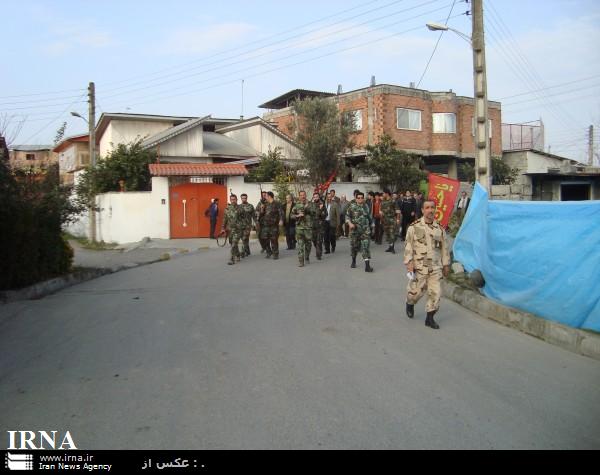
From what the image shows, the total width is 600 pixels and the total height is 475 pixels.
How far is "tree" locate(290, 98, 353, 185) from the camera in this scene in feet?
87.8

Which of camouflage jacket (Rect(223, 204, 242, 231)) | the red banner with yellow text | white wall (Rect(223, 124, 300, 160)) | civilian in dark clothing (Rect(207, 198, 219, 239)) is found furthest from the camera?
white wall (Rect(223, 124, 300, 160))

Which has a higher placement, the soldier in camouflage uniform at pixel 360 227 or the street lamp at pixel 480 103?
the street lamp at pixel 480 103

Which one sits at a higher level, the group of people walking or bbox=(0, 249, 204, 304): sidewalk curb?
the group of people walking

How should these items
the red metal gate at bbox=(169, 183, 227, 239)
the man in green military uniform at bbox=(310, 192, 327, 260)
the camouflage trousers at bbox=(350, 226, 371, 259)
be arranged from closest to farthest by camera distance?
the camouflage trousers at bbox=(350, 226, 371, 259), the man in green military uniform at bbox=(310, 192, 327, 260), the red metal gate at bbox=(169, 183, 227, 239)

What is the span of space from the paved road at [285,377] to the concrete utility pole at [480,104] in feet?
17.8

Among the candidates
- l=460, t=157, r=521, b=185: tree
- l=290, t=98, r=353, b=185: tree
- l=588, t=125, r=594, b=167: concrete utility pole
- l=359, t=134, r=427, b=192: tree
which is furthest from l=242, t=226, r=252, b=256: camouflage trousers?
l=588, t=125, r=594, b=167: concrete utility pole

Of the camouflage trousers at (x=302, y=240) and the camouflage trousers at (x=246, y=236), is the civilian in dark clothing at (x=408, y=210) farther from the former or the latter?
the camouflage trousers at (x=246, y=236)

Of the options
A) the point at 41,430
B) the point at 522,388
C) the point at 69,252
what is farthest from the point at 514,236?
the point at 69,252

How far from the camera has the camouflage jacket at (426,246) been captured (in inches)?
336

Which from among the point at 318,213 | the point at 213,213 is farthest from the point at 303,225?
the point at 213,213

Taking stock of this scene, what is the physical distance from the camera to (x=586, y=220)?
7488 mm

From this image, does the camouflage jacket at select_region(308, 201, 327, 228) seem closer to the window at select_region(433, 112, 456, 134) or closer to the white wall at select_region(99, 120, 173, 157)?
the white wall at select_region(99, 120, 173, 157)

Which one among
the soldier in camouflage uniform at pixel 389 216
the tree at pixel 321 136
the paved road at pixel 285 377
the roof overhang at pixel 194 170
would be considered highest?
the tree at pixel 321 136

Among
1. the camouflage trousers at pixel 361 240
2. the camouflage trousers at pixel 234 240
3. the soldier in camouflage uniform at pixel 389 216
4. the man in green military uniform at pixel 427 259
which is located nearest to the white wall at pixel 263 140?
the soldier in camouflage uniform at pixel 389 216
